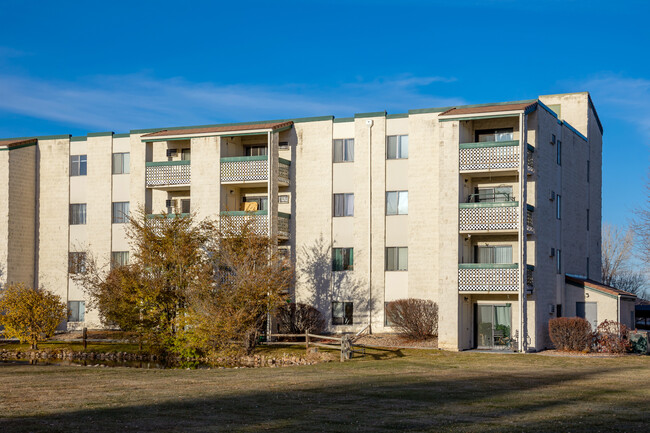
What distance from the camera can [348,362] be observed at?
3362 cm

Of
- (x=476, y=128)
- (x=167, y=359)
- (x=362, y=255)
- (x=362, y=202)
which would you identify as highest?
(x=476, y=128)

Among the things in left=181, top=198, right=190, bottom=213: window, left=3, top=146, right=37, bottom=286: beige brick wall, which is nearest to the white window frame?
left=181, top=198, right=190, bottom=213: window

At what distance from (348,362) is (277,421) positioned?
17.2m

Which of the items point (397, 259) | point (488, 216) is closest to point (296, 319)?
point (397, 259)

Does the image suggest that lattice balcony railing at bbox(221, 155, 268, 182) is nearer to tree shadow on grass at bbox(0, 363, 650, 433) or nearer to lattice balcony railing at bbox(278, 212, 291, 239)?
lattice balcony railing at bbox(278, 212, 291, 239)

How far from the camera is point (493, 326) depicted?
39906 millimetres

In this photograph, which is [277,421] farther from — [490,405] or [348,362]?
[348,362]

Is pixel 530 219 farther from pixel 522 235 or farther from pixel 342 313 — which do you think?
pixel 342 313

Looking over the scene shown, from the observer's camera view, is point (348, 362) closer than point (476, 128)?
Yes

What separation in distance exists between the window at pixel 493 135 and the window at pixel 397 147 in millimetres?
4714

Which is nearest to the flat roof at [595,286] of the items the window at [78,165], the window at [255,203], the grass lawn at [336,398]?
the grass lawn at [336,398]

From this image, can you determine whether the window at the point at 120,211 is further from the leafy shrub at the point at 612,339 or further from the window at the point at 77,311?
the leafy shrub at the point at 612,339

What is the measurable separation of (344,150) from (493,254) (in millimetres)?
10962

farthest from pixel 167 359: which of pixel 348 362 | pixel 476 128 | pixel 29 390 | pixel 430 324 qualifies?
pixel 476 128
